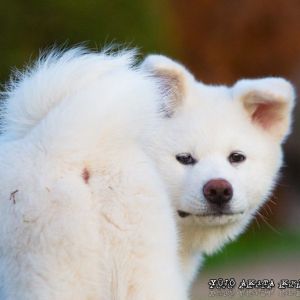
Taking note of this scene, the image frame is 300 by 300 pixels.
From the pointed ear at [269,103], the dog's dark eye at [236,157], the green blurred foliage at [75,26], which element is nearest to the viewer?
the dog's dark eye at [236,157]

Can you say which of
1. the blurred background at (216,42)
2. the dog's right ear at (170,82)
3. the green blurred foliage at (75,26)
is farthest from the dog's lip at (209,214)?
the green blurred foliage at (75,26)

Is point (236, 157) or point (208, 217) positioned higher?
point (236, 157)

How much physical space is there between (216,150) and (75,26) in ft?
15.0

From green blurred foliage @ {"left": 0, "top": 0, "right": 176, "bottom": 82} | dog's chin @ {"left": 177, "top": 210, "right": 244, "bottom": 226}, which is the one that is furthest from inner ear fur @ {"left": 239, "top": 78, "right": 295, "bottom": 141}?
green blurred foliage @ {"left": 0, "top": 0, "right": 176, "bottom": 82}

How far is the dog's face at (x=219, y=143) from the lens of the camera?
5.32 meters

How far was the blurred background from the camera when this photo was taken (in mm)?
9344

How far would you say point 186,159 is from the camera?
5414mm

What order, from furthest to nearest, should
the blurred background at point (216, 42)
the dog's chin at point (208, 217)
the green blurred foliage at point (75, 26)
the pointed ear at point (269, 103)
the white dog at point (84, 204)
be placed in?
the green blurred foliage at point (75, 26) → the blurred background at point (216, 42) → the pointed ear at point (269, 103) → the dog's chin at point (208, 217) → the white dog at point (84, 204)

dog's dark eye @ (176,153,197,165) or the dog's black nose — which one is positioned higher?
dog's dark eye @ (176,153,197,165)

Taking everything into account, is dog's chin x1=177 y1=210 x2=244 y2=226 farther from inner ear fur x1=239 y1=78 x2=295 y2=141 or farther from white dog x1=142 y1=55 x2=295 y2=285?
inner ear fur x1=239 y1=78 x2=295 y2=141

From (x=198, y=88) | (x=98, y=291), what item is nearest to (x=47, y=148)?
(x=98, y=291)

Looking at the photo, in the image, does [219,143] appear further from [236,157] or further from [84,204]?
[84,204]

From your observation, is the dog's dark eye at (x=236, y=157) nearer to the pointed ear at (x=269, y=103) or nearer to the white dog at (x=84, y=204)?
the pointed ear at (x=269, y=103)

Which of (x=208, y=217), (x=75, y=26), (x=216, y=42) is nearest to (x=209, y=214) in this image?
(x=208, y=217)
